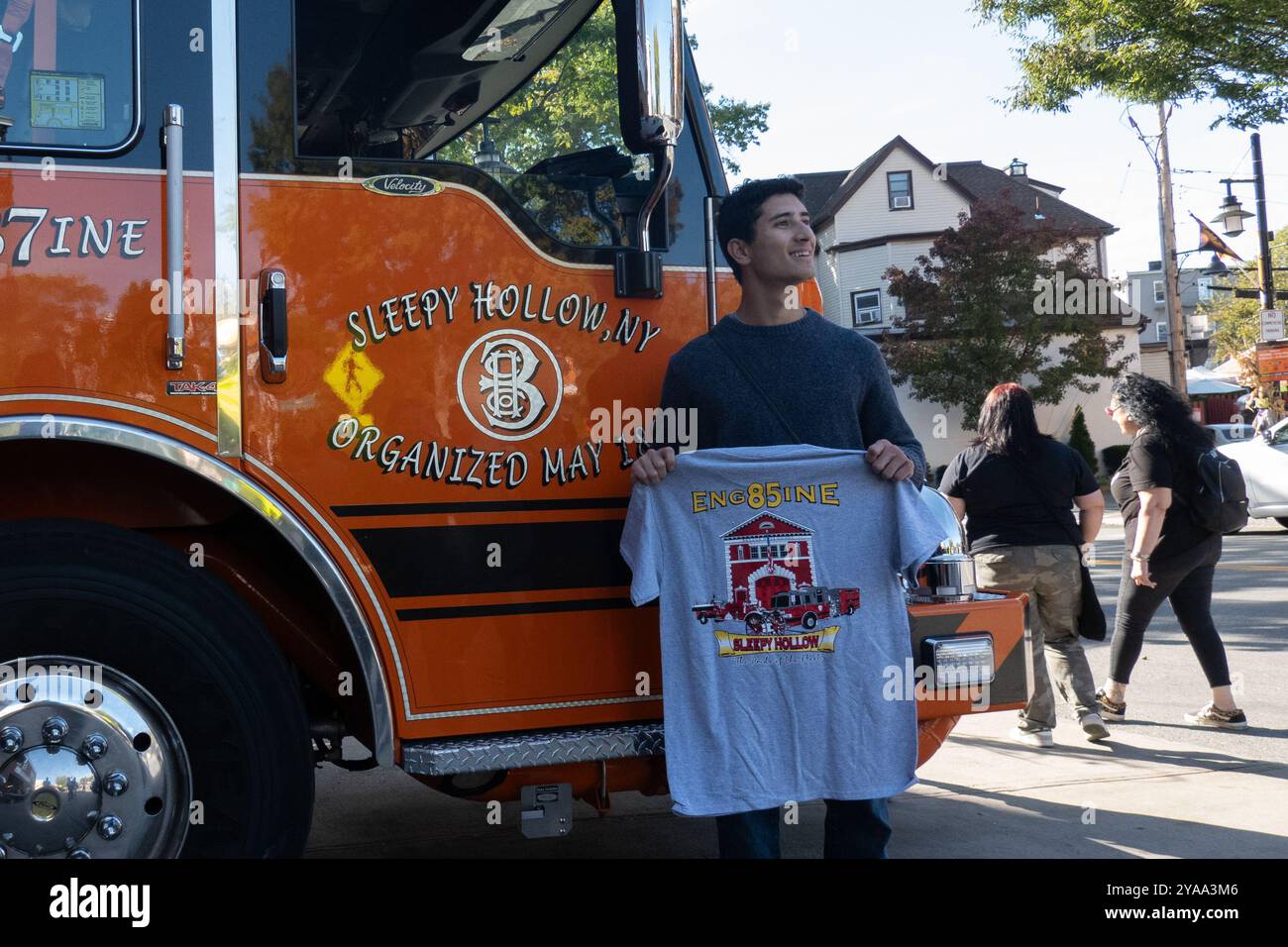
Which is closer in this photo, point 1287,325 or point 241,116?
point 241,116

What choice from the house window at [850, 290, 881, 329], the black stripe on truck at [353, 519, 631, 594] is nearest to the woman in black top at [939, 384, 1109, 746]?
the black stripe on truck at [353, 519, 631, 594]

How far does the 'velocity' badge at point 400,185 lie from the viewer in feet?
10.5

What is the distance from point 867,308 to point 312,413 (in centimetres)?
3697

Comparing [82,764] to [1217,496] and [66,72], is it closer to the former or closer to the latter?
[66,72]

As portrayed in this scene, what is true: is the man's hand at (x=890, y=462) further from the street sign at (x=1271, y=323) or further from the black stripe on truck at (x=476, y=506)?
the street sign at (x=1271, y=323)

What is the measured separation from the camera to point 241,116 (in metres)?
3.10

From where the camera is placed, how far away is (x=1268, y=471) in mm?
15852

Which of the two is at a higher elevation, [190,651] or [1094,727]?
[190,651]

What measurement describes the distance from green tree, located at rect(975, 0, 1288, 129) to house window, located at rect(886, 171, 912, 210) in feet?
82.5

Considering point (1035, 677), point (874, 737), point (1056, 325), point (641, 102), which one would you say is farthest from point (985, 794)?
point (1056, 325)
